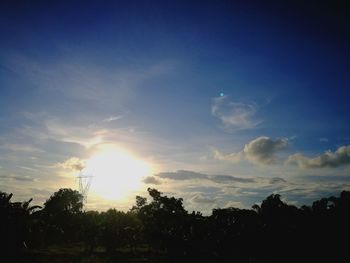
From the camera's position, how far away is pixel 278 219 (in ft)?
179

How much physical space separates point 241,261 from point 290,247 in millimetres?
8659

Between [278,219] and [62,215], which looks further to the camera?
[62,215]

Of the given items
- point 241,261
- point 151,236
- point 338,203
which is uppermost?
point 338,203

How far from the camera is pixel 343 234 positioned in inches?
1807

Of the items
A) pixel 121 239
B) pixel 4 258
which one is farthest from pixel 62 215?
pixel 4 258

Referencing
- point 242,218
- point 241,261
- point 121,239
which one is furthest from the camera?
point 242,218

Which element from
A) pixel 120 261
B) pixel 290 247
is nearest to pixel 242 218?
pixel 290 247

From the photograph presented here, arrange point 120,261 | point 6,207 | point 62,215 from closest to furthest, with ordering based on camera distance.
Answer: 1. point 6,207
2. point 120,261
3. point 62,215

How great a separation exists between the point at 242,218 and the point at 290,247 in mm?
11120

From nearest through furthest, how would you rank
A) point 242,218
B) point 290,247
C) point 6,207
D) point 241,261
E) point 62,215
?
point 6,207 → point 241,261 → point 290,247 → point 242,218 → point 62,215

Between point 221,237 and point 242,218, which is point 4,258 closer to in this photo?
point 221,237

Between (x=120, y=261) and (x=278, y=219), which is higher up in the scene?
(x=278, y=219)

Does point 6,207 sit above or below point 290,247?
above

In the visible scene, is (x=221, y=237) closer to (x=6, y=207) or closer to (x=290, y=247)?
(x=290, y=247)
